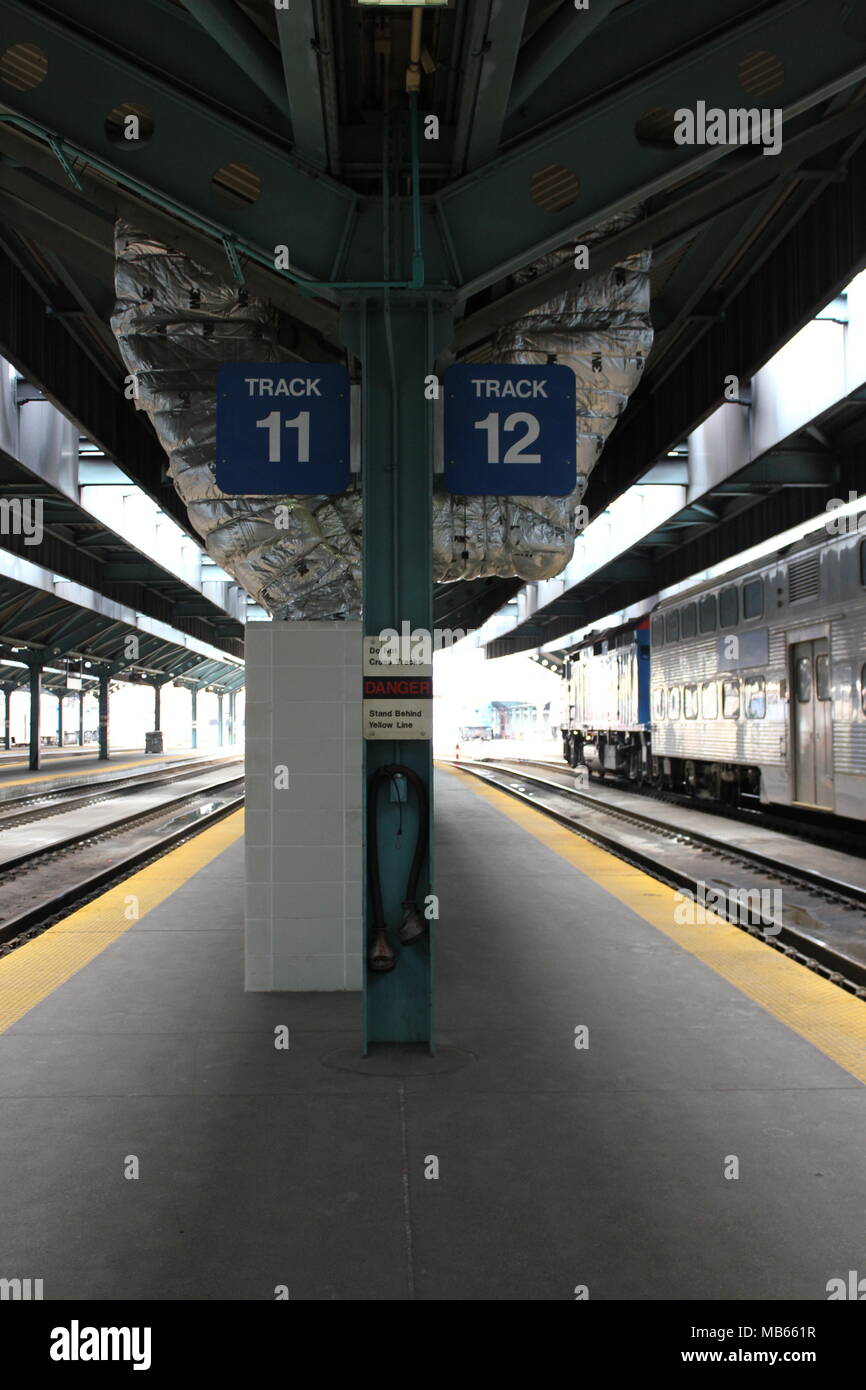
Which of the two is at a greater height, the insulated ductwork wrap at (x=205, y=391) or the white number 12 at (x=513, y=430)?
the insulated ductwork wrap at (x=205, y=391)

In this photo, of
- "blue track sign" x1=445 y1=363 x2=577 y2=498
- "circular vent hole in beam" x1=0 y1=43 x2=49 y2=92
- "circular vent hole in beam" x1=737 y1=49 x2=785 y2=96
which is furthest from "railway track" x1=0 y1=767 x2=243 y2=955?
"circular vent hole in beam" x1=737 y1=49 x2=785 y2=96

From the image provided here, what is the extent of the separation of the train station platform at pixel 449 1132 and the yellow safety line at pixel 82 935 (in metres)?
0.05

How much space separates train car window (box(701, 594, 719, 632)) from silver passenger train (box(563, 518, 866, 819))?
0.06ft

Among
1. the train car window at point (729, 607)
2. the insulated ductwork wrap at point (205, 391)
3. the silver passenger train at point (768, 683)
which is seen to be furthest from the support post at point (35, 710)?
the insulated ductwork wrap at point (205, 391)

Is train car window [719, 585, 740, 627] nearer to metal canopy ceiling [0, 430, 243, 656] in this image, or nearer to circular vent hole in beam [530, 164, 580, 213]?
metal canopy ceiling [0, 430, 243, 656]

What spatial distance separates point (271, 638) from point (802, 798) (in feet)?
31.0

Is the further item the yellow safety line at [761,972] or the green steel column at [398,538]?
the yellow safety line at [761,972]

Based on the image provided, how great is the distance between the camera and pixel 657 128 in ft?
17.5

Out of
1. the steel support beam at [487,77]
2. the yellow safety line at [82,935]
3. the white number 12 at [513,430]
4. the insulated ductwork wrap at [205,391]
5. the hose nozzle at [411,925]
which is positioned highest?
the steel support beam at [487,77]

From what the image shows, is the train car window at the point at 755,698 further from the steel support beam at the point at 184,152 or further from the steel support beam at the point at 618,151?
the steel support beam at the point at 184,152

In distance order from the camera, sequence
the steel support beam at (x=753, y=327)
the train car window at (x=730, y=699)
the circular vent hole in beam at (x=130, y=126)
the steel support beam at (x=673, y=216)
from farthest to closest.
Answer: the train car window at (x=730, y=699) → the steel support beam at (x=753, y=327) → the steel support beam at (x=673, y=216) → the circular vent hole in beam at (x=130, y=126)

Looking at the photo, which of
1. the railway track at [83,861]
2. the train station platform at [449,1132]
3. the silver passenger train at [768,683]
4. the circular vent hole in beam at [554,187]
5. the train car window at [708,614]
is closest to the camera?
the train station platform at [449,1132]

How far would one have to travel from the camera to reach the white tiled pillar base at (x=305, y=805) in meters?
6.68

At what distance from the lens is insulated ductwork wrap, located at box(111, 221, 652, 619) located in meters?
7.09
